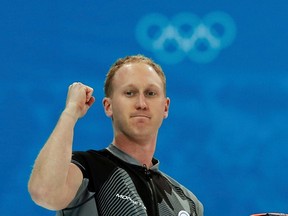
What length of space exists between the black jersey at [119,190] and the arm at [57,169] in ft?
0.32

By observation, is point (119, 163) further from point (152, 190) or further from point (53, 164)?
point (53, 164)

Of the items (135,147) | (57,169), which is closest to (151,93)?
(135,147)

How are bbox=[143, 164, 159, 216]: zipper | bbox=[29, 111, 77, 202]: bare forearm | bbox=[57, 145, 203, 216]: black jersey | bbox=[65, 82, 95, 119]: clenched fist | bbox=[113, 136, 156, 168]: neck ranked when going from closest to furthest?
bbox=[29, 111, 77, 202]: bare forearm < bbox=[65, 82, 95, 119]: clenched fist < bbox=[57, 145, 203, 216]: black jersey < bbox=[143, 164, 159, 216]: zipper < bbox=[113, 136, 156, 168]: neck

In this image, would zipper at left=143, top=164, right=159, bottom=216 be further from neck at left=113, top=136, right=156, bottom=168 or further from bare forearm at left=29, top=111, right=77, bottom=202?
bare forearm at left=29, top=111, right=77, bottom=202

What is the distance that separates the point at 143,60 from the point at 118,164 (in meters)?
0.45

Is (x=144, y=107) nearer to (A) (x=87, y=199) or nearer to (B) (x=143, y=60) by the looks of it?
(B) (x=143, y=60)

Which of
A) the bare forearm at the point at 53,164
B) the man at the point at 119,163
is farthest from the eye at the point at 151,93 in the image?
the bare forearm at the point at 53,164

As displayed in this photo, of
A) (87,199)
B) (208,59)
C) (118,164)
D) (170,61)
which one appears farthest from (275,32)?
(87,199)

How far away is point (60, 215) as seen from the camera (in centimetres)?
188

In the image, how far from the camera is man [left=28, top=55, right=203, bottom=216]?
166 centimetres

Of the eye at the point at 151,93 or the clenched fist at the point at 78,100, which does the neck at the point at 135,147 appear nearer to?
the eye at the point at 151,93

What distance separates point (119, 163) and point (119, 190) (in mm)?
160

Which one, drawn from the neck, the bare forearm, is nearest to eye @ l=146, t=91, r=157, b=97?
the neck

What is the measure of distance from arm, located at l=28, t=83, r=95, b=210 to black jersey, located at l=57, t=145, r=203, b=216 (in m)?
0.10
